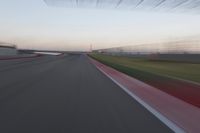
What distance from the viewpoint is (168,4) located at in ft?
42.9

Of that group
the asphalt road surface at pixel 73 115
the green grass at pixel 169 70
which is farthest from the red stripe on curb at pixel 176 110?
the green grass at pixel 169 70

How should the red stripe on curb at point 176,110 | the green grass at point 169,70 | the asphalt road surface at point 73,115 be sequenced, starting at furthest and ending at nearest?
the green grass at point 169,70, the red stripe on curb at point 176,110, the asphalt road surface at point 73,115

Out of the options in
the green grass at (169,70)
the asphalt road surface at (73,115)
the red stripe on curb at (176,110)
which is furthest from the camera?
the green grass at (169,70)

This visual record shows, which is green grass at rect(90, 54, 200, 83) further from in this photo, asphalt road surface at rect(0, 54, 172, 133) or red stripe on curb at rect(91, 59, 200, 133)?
asphalt road surface at rect(0, 54, 172, 133)

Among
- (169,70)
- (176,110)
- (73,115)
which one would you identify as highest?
(73,115)

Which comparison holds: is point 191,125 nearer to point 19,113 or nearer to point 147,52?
point 19,113

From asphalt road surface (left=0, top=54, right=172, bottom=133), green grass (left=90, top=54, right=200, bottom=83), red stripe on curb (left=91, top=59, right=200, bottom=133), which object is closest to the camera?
asphalt road surface (left=0, top=54, right=172, bottom=133)

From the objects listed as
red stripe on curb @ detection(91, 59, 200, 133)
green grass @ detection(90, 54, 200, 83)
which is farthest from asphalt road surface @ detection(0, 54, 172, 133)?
green grass @ detection(90, 54, 200, 83)

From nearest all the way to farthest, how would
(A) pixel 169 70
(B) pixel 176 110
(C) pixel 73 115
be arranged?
(C) pixel 73 115 → (B) pixel 176 110 → (A) pixel 169 70

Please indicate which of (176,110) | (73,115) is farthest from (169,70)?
(73,115)

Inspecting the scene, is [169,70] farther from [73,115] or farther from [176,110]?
[73,115]

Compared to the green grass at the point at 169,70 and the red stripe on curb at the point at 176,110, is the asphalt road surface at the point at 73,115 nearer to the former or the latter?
the red stripe on curb at the point at 176,110

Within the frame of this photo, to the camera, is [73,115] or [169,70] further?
[169,70]

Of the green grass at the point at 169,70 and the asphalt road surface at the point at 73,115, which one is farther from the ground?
the asphalt road surface at the point at 73,115
